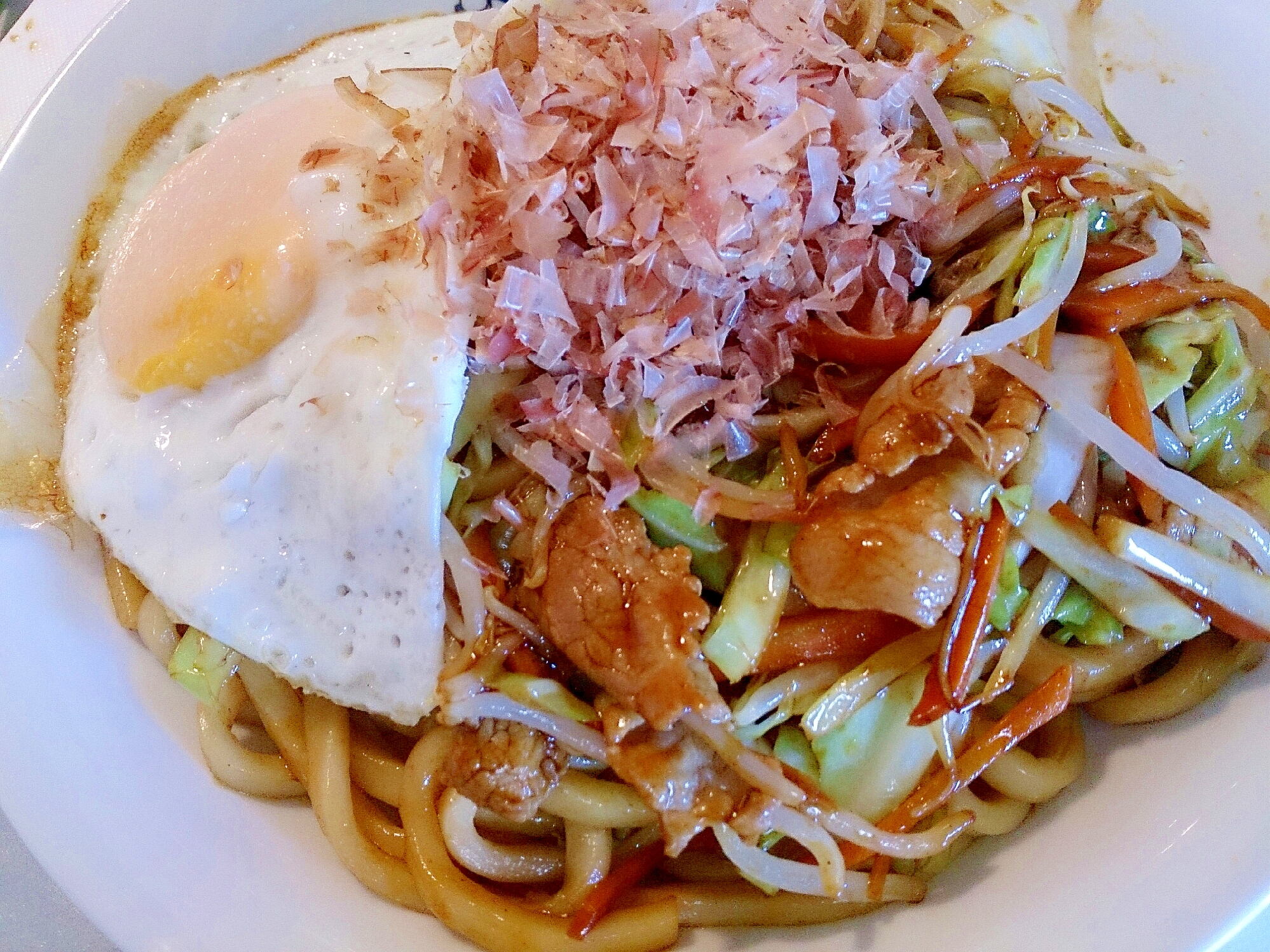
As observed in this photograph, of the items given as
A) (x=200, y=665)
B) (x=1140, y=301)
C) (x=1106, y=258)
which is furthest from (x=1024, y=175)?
(x=200, y=665)

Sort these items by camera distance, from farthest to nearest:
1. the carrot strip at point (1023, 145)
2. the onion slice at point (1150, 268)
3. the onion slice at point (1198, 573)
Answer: the carrot strip at point (1023, 145)
the onion slice at point (1150, 268)
the onion slice at point (1198, 573)

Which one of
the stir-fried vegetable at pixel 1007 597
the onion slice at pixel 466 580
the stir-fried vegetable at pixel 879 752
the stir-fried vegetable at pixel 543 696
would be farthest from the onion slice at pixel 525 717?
the stir-fried vegetable at pixel 1007 597

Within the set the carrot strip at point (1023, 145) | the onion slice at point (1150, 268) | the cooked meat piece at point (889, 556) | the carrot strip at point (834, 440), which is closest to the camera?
the cooked meat piece at point (889, 556)

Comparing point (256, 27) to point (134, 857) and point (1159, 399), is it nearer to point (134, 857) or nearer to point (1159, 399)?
point (134, 857)

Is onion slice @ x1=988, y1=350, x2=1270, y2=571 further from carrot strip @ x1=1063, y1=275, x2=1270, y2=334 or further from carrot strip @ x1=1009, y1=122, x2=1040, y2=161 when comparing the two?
carrot strip @ x1=1009, y1=122, x2=1040, y2=161

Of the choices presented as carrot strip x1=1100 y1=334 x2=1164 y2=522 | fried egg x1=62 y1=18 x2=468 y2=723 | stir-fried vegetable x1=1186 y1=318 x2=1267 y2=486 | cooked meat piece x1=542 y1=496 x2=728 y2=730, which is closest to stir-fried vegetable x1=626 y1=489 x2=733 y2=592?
cooked meat piece x1=542 y1=496 x2=728 y2=730

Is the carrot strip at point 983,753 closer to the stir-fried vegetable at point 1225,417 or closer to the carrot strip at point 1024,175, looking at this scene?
the stir-fried vegetable at point 1225,417

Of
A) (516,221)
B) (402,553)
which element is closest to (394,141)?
(516,221)
